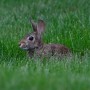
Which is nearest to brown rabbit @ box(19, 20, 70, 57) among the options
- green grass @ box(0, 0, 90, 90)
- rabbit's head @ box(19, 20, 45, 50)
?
rabbit's head @ box(19, 20, 45, 50)

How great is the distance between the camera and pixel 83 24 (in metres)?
11.0

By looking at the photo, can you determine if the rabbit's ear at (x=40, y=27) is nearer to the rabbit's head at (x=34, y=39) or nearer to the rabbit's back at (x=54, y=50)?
the rabbit's head at (x=34, y=39)

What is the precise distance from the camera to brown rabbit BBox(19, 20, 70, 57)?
8922 millimetres

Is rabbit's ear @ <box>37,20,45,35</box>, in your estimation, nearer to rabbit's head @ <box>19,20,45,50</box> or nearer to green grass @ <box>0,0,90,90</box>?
rabbit's head @ <box>19,20,45,50</box>

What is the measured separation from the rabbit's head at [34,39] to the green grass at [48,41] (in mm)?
208

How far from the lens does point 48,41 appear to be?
995cm

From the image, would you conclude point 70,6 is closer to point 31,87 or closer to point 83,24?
point 83,24

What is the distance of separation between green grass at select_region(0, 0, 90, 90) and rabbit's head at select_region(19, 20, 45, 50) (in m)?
0.21

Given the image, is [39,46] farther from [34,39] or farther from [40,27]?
[40,27]

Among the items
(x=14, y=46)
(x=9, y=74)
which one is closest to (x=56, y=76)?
(x=9, y=74)

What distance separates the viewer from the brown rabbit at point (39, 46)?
8922 mm

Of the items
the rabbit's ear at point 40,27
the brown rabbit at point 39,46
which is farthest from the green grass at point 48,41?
the rabbit's ear at point 40,27

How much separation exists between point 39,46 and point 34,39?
181mm

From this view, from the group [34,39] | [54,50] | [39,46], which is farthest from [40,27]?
[54,50]
